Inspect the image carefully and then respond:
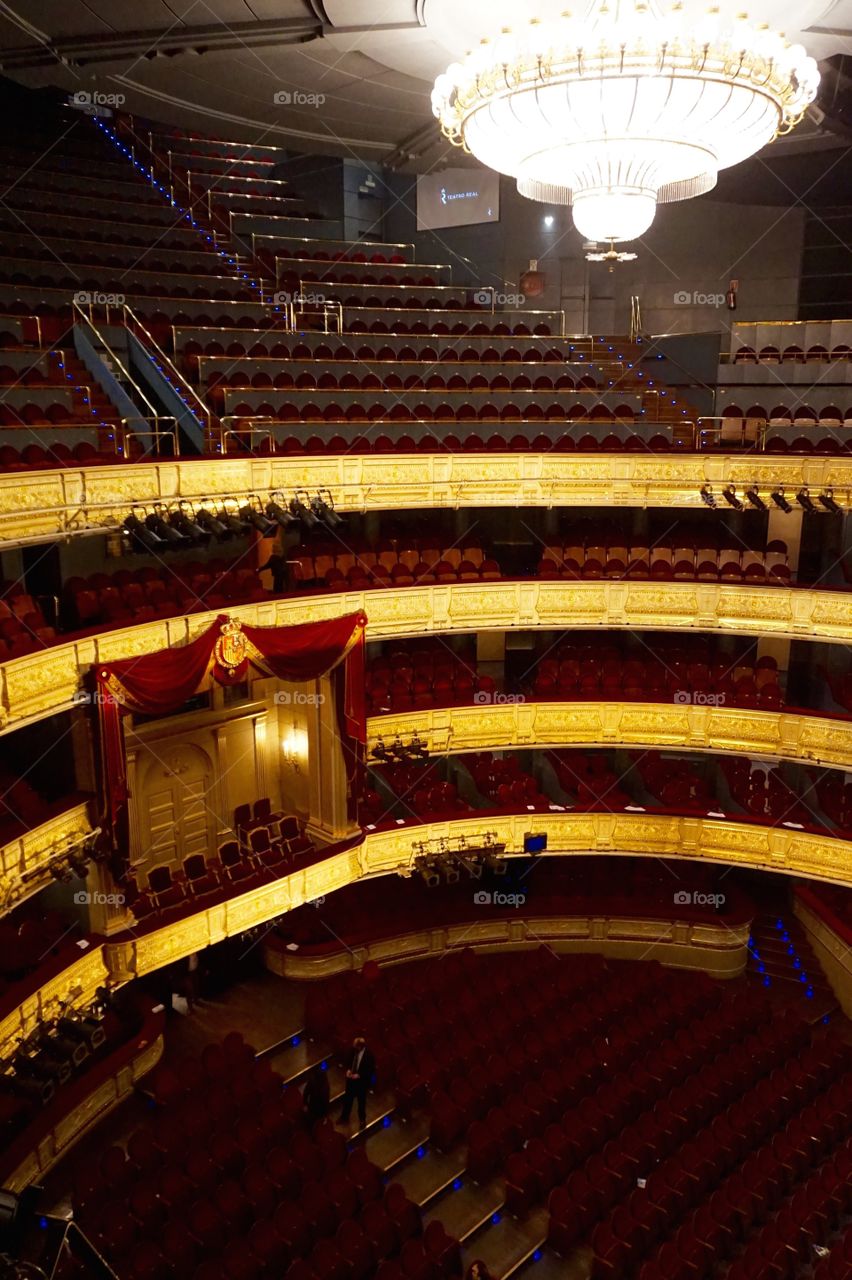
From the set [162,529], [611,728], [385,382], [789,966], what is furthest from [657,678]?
[162,529]

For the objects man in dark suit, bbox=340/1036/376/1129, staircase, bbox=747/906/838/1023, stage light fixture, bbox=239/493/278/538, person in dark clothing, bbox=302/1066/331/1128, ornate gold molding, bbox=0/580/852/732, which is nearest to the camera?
person in dark clothing, bbox=302/1066/331/1128

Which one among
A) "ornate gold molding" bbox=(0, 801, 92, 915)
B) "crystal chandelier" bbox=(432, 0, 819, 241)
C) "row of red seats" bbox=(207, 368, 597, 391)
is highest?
"crystal chandelier" bbox=(432, 0, 819, 241)

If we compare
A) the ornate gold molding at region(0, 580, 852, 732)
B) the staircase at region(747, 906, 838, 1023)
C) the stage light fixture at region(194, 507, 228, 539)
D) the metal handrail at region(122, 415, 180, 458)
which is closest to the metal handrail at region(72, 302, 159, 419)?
the metal handrail at region(122, 415, 180, 458)

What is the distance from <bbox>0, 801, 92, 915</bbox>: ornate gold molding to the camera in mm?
8086

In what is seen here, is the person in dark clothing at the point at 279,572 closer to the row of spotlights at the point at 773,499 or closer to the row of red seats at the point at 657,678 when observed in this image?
the row of red seats at the point at 657,678

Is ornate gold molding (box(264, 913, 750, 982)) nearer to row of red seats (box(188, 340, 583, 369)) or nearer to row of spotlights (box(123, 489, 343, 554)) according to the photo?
row of spotlights (box(123, 489, 343, 554))

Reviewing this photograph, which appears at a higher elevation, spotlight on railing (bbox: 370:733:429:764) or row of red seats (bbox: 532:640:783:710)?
row of red seats (bbox: 532:640:783:710)

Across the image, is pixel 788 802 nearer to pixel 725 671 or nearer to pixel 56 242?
pixel 725 671

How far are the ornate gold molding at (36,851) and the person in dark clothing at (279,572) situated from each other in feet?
11.6

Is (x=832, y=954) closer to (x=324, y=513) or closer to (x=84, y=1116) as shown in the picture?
(x=324, y=513)

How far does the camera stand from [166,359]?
12.1 meters

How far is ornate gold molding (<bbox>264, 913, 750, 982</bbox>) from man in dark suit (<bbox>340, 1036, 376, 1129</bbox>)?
270cm

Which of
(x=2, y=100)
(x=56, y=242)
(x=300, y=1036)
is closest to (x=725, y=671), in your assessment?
(x=300, y=1036)

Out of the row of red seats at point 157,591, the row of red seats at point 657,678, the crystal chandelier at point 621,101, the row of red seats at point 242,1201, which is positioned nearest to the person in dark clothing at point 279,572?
the row of red seats at point 157,591
